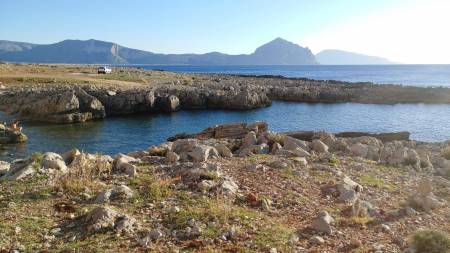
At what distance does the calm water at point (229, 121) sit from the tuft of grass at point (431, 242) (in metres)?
29.9

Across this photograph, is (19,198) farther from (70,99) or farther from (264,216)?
(70,99)

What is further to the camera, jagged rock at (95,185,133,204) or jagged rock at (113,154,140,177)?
jagged rock at (113,154,140,177)

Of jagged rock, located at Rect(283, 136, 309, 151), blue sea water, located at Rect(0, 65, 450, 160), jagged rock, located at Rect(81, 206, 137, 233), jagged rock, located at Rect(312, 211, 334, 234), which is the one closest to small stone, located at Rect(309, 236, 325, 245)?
jagged rock, located at Rect(312, 211, 334, 234)

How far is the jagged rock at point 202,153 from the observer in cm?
1967

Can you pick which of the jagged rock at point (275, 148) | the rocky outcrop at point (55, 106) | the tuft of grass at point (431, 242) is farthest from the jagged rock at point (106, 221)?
the rocky outcrop at point (55, 106)

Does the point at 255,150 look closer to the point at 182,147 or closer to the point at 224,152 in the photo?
the point at 224,152

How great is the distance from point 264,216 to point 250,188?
2591 mm

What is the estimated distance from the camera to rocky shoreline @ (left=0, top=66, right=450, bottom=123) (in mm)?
52656

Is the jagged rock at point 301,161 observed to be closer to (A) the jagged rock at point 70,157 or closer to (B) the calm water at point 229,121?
(A) the jagged rock at point 70,157

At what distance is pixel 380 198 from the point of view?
15656 mm

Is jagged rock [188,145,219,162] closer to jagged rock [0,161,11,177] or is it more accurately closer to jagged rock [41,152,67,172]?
jagged rock [41,152,67,172]

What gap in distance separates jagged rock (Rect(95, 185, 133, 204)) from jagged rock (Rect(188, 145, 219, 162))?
6030 mm

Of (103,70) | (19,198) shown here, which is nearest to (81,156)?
(19,198)

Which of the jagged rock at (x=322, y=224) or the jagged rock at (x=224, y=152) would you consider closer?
the jagged rock at (x=322, y=224)
